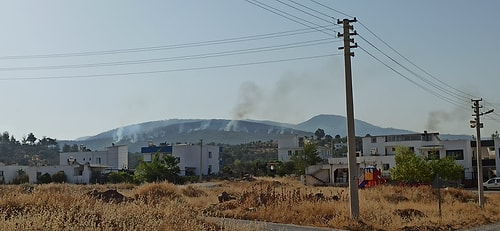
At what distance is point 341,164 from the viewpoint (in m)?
78.7

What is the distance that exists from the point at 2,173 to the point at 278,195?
7580 cm

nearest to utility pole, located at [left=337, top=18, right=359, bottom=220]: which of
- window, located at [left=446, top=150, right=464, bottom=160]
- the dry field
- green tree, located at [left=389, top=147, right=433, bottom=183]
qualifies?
the dry field

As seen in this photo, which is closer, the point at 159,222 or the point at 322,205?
the point at 159,222

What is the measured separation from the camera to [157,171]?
78562mm

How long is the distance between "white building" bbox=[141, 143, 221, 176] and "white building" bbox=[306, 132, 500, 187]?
1367 inches

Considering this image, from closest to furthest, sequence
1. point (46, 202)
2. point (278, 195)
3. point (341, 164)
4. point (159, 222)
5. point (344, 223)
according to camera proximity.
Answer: point (159, 222)
point (46, 202)
point (344, 223)
point (278, 195)
point (341, 164)

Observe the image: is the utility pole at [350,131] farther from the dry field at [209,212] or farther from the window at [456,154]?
the window at [456,154]

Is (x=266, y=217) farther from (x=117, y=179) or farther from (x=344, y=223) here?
(x=117, y=179)

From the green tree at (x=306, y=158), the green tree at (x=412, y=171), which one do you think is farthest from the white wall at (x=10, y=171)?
the green tree at (x=412, y=171)

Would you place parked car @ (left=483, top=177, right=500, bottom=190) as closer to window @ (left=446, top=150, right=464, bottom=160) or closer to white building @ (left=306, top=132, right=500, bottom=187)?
white building @ (left=306, top=132, right=500, bottom=187)

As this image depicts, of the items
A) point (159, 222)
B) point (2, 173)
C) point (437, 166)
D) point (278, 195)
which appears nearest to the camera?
point (159, 222)

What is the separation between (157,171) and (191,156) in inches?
1467

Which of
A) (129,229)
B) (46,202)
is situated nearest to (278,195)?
(46,202)

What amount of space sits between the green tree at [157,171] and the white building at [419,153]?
1856cm
